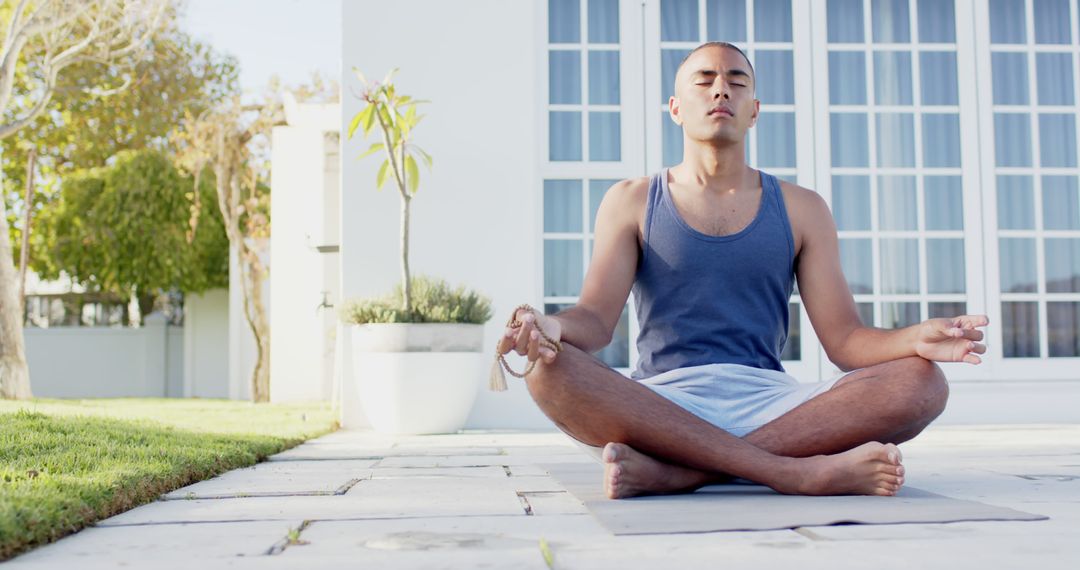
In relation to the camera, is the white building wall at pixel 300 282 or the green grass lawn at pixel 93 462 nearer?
the green grass lawn at pixel 93 462

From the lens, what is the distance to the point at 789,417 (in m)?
2.17

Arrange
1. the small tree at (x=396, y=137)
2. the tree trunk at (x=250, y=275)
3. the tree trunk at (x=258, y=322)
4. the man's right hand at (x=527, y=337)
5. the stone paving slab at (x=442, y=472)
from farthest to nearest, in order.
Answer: the tree trunk at (x=258, y=322) → the tree trunk at (x=250, y=275) → the small tree at (x=396, y=137) → the stone paving slab at (x=442, y=472) → the man's right hand at (x=527, y=337)

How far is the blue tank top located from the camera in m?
2.32

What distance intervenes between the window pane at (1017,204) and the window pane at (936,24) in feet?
2.69

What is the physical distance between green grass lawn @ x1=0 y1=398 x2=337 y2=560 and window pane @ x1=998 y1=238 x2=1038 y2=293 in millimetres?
3662

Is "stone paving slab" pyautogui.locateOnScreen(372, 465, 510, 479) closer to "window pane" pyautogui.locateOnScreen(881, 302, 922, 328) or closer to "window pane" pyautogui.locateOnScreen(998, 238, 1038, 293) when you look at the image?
"window pane" pyautogui.locateOnScreen(881, 302, 922, 328)

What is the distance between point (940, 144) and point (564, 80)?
2041mm

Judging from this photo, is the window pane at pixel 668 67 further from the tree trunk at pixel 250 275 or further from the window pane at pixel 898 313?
the tree trunk at pixel 250 275

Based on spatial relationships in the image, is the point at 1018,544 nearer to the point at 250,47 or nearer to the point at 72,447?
the point at 72,447

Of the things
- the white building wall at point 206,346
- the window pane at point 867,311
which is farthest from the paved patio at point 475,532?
the white building wall at point 206,346

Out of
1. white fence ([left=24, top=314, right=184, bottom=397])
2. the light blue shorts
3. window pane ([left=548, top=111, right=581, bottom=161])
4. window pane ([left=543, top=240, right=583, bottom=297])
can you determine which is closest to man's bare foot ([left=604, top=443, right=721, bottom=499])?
the light blue shorts

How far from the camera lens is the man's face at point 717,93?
2.29 m

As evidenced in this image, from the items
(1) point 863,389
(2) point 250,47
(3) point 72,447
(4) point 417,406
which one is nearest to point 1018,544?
(1) point 863,389

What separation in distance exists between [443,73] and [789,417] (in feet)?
11.4
